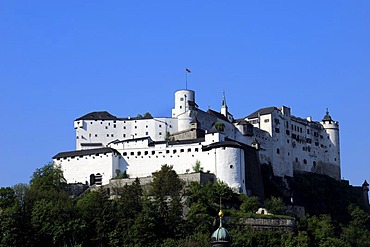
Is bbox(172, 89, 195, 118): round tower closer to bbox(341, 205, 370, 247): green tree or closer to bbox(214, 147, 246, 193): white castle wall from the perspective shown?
bbox(214, 147, 246, 193): white castle wall

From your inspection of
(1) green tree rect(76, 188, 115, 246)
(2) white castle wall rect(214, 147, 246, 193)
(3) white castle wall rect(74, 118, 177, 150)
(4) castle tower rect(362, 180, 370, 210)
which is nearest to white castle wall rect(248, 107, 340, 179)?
(4) castle tower rect(362, 180, 370, 210)

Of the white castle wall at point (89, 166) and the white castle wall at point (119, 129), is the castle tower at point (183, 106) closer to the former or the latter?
the white castle wall at point (119, 129)

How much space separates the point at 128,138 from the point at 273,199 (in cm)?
1640

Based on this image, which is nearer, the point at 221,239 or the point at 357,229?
the point at 221,239

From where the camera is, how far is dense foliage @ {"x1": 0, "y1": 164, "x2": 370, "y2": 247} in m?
69.4

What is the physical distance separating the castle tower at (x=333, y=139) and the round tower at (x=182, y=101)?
20550 mm

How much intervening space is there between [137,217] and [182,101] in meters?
21.8

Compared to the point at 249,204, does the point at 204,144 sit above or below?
above

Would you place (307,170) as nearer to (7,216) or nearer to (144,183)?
(144,183)

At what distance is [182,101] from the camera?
90.5m

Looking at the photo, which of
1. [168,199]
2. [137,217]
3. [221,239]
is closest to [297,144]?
[168,199]

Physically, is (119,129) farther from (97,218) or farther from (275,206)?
(97,218)

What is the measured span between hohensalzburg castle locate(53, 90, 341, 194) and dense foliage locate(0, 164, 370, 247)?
12.6 ft

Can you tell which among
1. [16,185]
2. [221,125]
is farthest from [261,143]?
[16,185]
